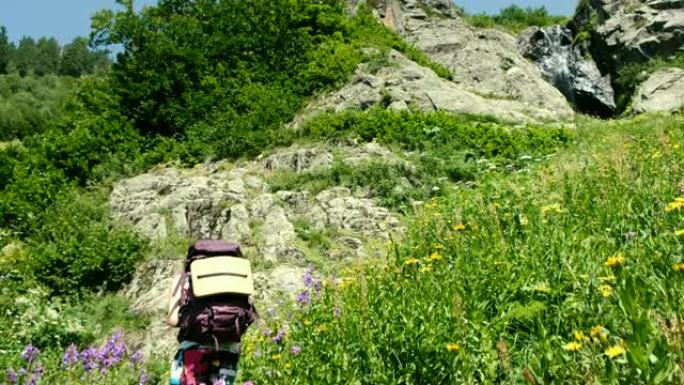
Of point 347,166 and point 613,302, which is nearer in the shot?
point 613,302

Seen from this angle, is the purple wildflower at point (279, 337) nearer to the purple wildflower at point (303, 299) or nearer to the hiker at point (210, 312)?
the purple wildflower at point (303, 299)

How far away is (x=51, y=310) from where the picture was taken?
29.1 feet

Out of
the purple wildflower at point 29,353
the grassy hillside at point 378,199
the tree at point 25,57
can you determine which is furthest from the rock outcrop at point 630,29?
the tree at point 25,57

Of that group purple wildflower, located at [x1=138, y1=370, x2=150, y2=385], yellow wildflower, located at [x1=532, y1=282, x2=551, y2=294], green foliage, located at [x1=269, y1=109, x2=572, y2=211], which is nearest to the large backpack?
yellow wildflower, located at [x1=532, y1=282, x2=551, y2=294]

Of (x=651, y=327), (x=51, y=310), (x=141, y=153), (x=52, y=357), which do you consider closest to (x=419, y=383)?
(x=651, y=327)

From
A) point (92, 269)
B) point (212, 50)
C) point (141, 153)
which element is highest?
point (212, 50)

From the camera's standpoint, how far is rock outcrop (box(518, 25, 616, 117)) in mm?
26125

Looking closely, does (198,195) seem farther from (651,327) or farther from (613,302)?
(651,327)

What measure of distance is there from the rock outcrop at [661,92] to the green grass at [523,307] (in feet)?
48.6

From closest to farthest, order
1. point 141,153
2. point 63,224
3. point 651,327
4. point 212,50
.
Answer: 1. point 651,327
2. point 63,224
3. point 141,153
4. point 212,50

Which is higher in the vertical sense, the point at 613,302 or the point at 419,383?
the point at 613,302

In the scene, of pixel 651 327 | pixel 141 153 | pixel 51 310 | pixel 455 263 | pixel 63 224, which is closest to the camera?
pixel 651 327

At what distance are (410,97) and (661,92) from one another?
956cm

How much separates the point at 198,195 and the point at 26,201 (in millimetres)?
3896
